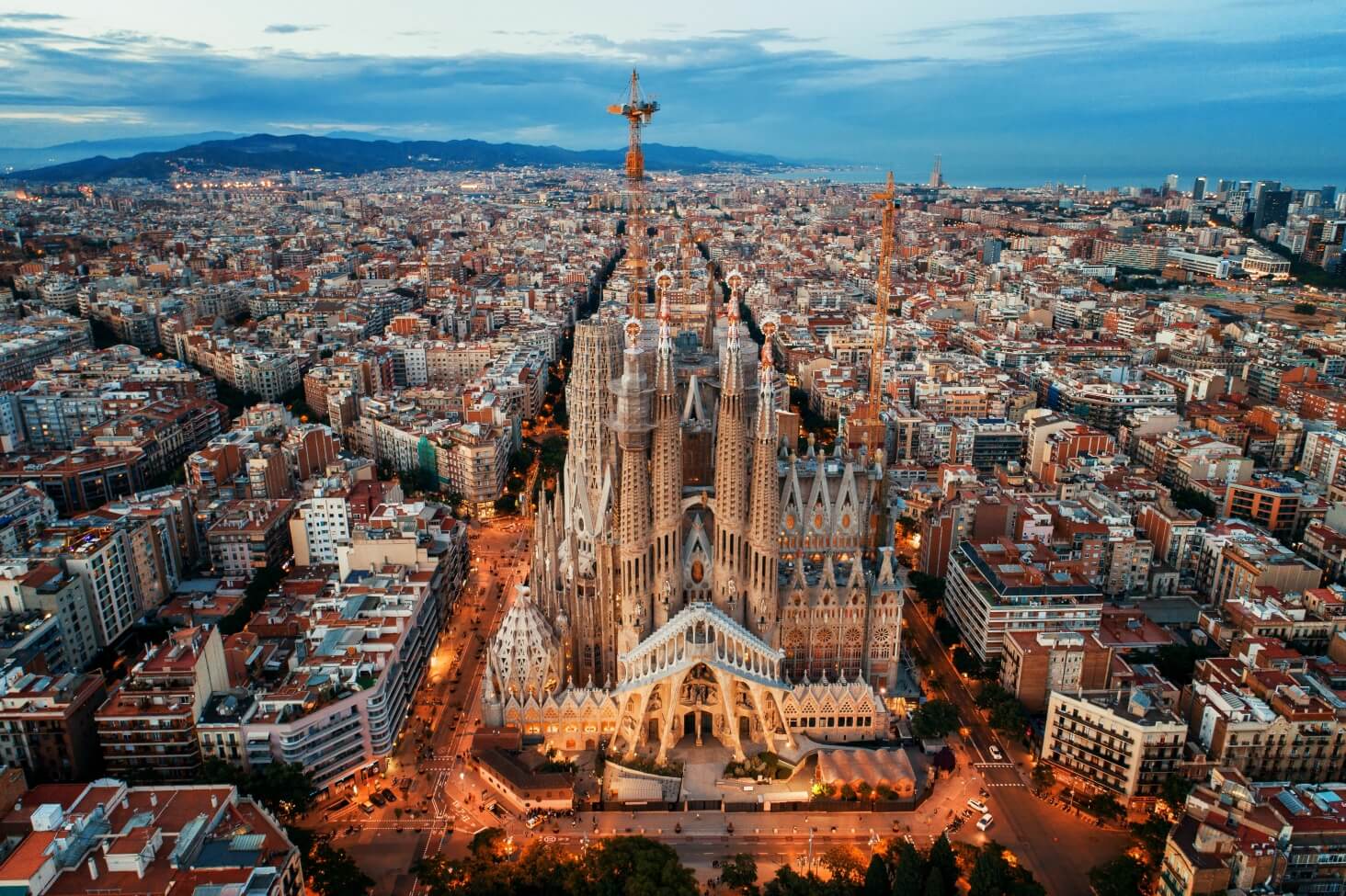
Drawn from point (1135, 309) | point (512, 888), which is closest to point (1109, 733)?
point (512, 888)

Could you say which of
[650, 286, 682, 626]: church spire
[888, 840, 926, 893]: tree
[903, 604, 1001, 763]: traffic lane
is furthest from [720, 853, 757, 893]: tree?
[903, 604, 1001, 763]: traffic lane

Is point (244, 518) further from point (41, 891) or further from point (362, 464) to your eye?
point (41, 891)

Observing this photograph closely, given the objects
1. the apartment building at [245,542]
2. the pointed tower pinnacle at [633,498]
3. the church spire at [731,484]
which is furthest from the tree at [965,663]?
the apartment building at [245,542]

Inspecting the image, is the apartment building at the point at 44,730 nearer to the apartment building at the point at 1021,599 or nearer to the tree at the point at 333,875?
the tree at the point at 333,875

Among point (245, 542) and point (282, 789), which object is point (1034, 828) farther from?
point (245, 542)

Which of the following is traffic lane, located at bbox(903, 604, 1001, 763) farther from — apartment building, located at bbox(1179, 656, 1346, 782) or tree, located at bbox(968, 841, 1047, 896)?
tree, located at bbox(968, 841, 1047, 896)

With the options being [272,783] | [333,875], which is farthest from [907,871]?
[272,783]

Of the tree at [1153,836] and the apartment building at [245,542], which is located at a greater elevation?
the apartment building at [245,542]
